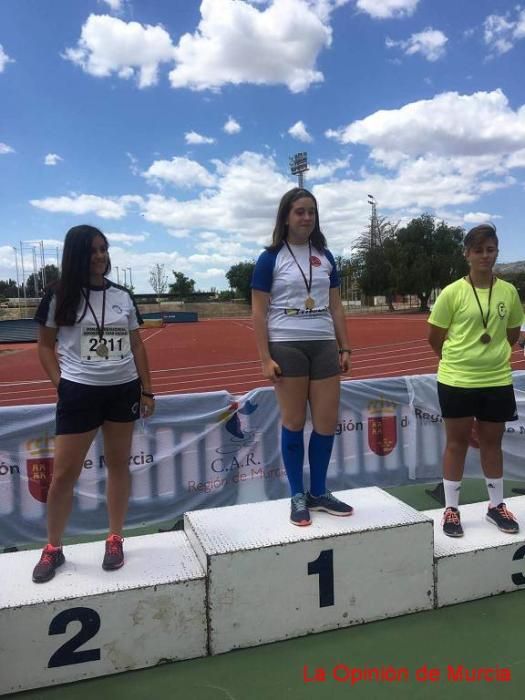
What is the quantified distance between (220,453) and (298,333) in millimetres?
1715

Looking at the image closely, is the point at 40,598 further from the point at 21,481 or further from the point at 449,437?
the point at 449,437

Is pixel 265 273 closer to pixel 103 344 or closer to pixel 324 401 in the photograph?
pixel 324 401

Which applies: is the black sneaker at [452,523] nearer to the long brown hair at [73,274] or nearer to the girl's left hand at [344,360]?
the girl's left hand at [344,360]

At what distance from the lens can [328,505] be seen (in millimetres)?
2518

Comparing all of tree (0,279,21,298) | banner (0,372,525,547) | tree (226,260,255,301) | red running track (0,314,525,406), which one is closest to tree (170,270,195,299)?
tree (226,260,255,301)

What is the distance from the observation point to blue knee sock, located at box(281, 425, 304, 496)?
8.31 ft

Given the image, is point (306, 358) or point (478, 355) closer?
point (306, 358)

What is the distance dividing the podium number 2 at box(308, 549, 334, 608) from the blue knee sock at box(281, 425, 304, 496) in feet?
1.27

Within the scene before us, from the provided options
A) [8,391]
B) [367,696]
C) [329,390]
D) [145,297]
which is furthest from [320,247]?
[145,297]

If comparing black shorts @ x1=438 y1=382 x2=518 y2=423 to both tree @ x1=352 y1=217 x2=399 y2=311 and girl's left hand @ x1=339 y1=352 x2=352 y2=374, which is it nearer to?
girl's left hand @ x1=339 y1=352 x2=352 y2=374

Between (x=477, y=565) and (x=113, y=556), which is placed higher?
(x=113, y=556)

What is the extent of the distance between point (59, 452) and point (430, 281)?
4154 cm

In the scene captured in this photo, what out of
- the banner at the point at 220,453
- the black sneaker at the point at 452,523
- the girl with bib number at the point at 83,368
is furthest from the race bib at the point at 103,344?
the black sneaker at the point at 452,523

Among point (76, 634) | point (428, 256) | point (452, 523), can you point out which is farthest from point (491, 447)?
point (428, 256)
